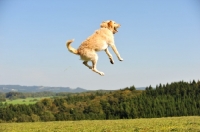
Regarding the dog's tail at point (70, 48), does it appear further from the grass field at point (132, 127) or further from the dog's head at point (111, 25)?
the grass field at point (132, 127)

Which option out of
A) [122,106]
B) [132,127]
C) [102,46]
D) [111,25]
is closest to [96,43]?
[102,46]

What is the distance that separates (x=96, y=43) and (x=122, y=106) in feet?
228

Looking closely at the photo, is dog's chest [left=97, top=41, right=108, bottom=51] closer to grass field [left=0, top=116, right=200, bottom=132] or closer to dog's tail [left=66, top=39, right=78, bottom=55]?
dog's tail [left=66, top=39, right=78, bottom=55]

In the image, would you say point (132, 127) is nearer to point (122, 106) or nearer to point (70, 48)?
point (70, 48)

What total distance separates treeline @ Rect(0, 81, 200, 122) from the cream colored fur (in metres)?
63.2

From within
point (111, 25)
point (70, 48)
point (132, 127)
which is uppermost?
point (111, 25)

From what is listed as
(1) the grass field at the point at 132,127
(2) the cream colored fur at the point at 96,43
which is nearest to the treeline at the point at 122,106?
(1) the grass field at the point at 132,127

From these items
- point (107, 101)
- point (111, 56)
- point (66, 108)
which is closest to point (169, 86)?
point (107, 101)

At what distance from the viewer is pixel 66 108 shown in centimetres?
7725

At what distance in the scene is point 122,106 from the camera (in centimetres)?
7206

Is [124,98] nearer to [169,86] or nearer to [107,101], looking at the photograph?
[107,101]

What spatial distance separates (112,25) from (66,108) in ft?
246

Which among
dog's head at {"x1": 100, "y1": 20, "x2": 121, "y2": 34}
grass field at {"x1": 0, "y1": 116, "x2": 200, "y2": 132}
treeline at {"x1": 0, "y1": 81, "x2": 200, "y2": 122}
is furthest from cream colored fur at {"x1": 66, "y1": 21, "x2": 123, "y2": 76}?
treeline at {"x1": 0, "y1": 81, "x2": 200, "y2": 122}

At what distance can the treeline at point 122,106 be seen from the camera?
67.1 meters
